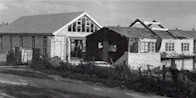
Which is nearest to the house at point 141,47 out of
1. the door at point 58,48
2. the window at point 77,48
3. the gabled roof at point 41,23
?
the window at point 77,48

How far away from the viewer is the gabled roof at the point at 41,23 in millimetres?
37594

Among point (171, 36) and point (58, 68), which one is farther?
point (171, 36)

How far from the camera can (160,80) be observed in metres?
15.4

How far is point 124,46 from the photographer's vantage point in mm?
34938

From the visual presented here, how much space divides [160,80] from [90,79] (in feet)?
16.9

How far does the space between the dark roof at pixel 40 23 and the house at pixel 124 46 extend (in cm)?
380

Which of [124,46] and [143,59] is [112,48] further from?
[143,59]

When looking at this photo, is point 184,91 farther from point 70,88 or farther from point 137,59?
point 137,59

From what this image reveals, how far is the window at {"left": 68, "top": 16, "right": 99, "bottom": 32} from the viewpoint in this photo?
3821cm

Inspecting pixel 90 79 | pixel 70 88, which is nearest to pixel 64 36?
pixel 90 79

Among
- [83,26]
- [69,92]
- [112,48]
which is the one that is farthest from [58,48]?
[69,92]

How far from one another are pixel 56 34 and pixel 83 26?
4593 millimetres

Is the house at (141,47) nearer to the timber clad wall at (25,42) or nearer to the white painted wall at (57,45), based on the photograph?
the white painted wall at (57,45)

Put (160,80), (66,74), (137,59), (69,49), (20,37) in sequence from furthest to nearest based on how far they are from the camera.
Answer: (20,37), (69,49), (137,59), (66,74), (160,80)
